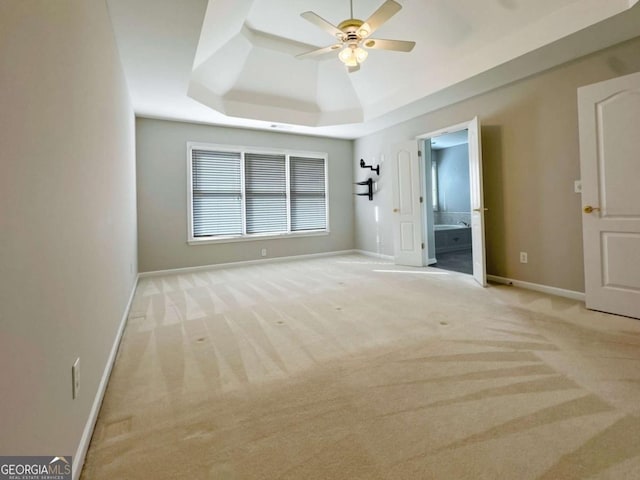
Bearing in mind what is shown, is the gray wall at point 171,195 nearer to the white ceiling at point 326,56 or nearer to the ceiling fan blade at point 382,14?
the white ceiling at point 326,56

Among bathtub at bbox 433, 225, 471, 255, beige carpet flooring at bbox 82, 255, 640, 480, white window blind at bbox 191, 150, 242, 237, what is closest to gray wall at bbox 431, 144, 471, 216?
bathtub at bbox 433, 225, 471, 255

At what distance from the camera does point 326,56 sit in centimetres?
394

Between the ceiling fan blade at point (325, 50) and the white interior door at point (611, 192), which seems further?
the ceiling fan blade at point (325, 50)

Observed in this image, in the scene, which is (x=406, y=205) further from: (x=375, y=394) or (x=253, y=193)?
(x=375, y=394)

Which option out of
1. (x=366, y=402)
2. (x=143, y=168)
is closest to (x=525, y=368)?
(x=366, y=402)

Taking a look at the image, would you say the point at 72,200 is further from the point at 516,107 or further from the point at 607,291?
the point at 516,107

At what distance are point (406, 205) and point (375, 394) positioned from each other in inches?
163

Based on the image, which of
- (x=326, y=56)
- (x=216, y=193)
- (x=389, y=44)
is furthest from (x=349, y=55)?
(x=216, y=193)

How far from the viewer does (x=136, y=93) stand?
3.98 m

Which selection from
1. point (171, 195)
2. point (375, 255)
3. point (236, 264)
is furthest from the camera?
point (375, 255)

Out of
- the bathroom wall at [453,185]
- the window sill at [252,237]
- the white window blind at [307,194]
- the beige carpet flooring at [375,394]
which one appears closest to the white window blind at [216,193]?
the window sill at [252,237]

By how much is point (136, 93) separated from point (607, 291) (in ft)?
18.5

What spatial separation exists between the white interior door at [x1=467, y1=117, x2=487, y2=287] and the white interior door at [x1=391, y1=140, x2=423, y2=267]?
1.14 meters

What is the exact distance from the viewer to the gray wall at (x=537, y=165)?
3.26 m
